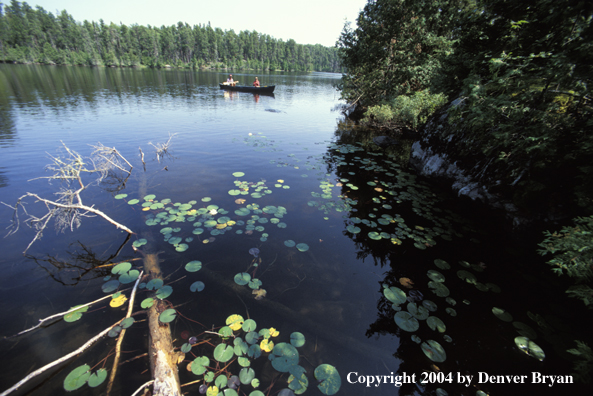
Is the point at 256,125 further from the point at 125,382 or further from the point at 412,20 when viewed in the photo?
the point at 125,382

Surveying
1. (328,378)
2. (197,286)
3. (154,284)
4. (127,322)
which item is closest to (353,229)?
(328,378)

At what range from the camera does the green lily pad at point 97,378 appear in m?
2.81

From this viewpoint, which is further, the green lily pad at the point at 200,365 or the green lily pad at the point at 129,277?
the green lily pad at the point at 129,277

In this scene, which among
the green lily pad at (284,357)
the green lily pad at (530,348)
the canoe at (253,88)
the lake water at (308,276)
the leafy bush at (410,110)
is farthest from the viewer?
the canoe at (253,88)

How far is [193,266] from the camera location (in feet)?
15.2

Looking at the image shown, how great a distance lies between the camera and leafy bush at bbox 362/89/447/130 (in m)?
13.5

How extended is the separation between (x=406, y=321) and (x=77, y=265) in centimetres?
657

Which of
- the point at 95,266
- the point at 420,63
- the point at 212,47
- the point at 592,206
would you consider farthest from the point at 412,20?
the point at 212,47

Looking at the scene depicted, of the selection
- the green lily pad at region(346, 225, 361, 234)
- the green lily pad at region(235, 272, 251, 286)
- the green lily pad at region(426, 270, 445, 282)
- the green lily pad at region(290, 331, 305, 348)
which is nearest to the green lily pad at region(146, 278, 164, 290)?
the green lily pad at region(235, 272, 251, 286)

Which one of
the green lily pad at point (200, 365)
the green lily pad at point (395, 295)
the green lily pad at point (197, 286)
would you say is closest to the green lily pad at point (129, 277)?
the green lily pad at point (197, 286)

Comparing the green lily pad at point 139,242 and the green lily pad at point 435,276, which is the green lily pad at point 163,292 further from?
the green lily pad at point 435,276

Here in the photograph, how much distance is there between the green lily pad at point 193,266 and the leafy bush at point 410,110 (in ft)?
45.1

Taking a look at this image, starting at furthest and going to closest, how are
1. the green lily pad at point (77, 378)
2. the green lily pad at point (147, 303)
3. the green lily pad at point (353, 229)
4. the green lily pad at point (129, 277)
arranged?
the green lily pad at point (353, 229)
the green lily pad at point (129, 277)
the green lily pad at point (147, 303)
the green lily pad at point (77, 378)

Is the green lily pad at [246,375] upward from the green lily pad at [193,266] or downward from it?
upward
